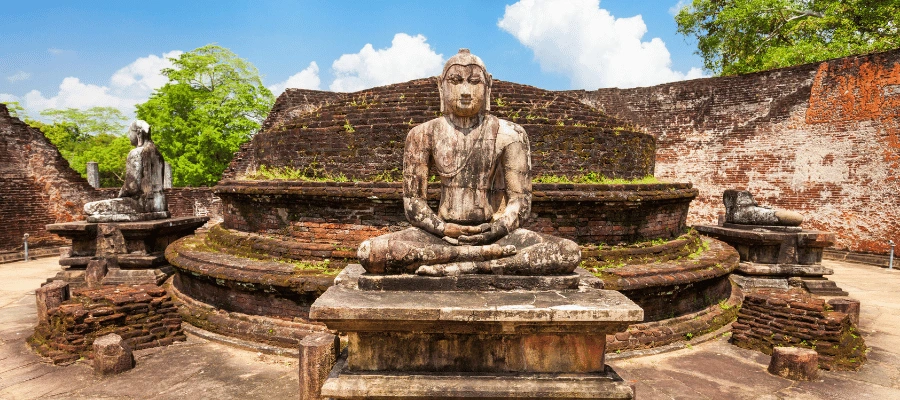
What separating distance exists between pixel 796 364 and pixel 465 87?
4.33 m

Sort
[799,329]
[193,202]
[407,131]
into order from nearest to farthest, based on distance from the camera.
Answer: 1. [799,329]
2. [407,131]
3. [193,202]

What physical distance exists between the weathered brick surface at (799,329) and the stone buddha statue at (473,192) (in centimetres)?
394

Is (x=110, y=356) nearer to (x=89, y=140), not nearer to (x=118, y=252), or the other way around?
(x=118, y=252)

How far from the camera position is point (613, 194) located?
623 centimetres

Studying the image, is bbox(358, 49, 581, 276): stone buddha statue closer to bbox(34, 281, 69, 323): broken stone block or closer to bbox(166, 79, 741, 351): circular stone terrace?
bbox(166, 79, 741, 351): circular stone terrace

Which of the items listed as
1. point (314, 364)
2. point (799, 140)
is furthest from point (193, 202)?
point (799, 140)

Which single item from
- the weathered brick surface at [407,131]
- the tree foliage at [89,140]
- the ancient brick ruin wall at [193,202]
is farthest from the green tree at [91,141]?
the weathered brick surface at [407,131]

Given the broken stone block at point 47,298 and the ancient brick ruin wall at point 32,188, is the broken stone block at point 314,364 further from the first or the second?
the ancient brick ruin wall at point 32,188

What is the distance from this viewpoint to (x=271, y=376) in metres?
4.78

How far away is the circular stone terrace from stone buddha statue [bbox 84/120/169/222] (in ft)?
4.26

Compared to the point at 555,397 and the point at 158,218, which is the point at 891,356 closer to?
the point at 555,397

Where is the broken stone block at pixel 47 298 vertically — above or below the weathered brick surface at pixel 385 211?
below

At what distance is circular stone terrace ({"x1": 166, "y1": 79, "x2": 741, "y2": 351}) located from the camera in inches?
228

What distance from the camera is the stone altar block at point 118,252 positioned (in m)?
8.00
